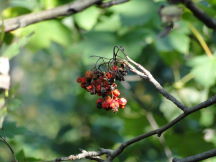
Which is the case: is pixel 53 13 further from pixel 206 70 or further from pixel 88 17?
pixel 206 70

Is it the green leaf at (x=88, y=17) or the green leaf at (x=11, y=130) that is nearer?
the green leaf at (x=11, y=130)

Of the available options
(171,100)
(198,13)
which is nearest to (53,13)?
(198,13)

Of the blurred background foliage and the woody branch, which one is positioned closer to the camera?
the woody branch

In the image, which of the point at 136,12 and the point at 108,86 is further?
the point at 136,12

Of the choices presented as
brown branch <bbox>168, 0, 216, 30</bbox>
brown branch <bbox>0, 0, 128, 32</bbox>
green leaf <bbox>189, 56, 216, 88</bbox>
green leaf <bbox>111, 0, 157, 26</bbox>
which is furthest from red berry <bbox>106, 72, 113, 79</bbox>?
green leaf <bbox>189, 56, 216, 88</bbox>

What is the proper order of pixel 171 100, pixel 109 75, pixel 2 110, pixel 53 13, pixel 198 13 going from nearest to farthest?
pixel 171 100, pixel 109 75, pixel 198 13, pixel 2 110, pixel 53 13

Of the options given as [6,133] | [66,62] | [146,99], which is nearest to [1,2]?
[66,62]

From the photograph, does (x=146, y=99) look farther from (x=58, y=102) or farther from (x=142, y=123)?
(x=58, y=102)

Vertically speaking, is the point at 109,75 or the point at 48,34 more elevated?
the point at 109,75

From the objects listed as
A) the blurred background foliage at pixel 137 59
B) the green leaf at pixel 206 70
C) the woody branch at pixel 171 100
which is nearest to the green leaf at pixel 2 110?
the blurred background foliage at pixel 137 59

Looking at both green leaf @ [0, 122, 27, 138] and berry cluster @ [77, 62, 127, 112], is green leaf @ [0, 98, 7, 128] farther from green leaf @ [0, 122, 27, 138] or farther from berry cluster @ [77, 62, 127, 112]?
berry cluster @ [77, 62, 127, 112]

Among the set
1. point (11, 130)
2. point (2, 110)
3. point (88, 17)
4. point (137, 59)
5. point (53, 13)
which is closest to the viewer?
point (2, 110)

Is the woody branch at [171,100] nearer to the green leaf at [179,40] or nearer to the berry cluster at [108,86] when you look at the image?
the berry cluster at [108,86]
